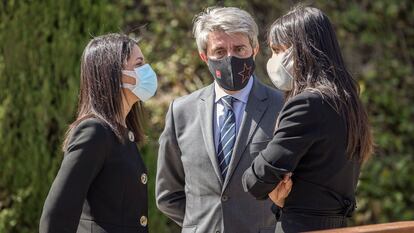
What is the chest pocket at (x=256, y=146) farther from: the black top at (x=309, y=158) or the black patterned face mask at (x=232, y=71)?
the black top at (x=309, y=158)

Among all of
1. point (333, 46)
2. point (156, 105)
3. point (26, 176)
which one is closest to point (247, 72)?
point (333, 46)

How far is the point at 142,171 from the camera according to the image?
394cm

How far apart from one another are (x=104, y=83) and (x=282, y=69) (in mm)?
816

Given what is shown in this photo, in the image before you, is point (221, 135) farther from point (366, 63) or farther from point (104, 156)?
point (366, 63)

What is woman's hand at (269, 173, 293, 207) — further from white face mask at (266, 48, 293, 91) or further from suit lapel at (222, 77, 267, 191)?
suit lapel at (222, 77, 267, 191)

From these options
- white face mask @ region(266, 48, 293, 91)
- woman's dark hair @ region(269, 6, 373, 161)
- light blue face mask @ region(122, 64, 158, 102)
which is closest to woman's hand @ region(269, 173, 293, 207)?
woman's dark hair @ region(269, 6, 373, 161)

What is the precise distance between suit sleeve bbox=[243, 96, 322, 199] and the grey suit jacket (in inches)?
29.9

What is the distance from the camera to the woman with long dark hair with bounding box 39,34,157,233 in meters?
3.63

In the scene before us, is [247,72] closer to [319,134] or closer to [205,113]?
[205,113]

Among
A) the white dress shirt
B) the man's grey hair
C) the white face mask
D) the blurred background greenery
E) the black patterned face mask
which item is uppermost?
the man's grey hair

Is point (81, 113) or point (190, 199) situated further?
point (190, 199)

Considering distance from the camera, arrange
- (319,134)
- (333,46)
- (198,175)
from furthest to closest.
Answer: (198,175) < (333,46) < (319,134)

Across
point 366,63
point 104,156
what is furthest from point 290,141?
point 366,63

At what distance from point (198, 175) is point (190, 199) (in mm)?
143
